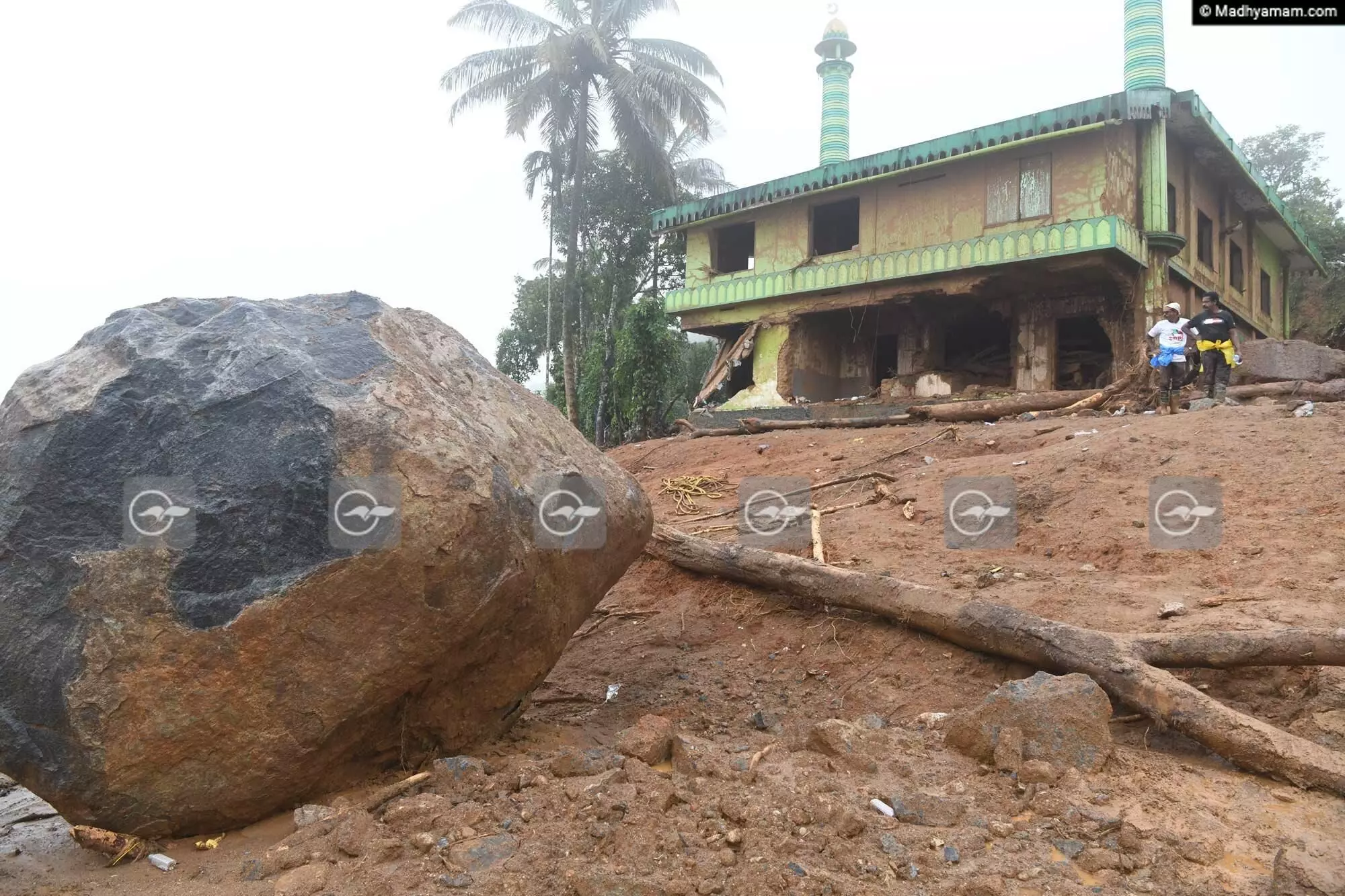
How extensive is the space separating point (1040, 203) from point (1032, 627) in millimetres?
11205

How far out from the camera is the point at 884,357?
1706cm

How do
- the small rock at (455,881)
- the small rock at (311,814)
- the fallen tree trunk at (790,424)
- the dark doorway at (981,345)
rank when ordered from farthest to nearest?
1. the dark doorway at (981,345)
2. the fallen tree trunk at (790,424)
3. the small rock at (311,814)
4. the small rock at (455,881)

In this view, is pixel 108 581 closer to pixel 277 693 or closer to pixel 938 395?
pixel 277 693

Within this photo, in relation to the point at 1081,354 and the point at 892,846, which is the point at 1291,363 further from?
the point at 892,846

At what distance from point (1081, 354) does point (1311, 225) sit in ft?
40.8

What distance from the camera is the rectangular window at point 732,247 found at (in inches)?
702

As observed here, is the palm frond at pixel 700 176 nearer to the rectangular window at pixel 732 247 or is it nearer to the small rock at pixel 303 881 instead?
the rectangular window at pixel 732 247

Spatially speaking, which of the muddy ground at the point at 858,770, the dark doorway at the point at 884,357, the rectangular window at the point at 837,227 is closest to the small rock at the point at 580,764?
the muddy ground at the point at 858,770

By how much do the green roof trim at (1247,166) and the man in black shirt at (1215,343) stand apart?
4927mm

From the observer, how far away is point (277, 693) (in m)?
2.88

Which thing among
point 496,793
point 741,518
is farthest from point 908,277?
point 496,793

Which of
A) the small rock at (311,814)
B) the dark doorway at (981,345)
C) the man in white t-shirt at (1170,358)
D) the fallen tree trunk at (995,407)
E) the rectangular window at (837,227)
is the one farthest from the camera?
the rectangular window at (837,227)

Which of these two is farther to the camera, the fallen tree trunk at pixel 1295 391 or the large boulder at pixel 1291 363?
the large boulder at pixel 1291 363

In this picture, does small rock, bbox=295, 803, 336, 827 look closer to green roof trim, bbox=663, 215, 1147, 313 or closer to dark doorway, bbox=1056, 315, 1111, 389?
green roof trim, bbox=663, 215, 1147, 313
